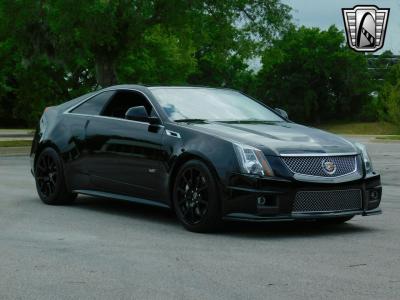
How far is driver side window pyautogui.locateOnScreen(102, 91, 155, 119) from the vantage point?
10055mm

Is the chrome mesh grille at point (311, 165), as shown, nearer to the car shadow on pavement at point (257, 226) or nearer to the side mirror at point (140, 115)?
the car shadow on pavement at point (257, 226)

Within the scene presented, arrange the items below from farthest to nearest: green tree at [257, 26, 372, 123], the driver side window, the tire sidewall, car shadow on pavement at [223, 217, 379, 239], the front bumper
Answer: green tree at [257, 26, 372, 123]
the tire sidewall
the driver side window
car shadow on pavement at [223, 217, 379, 239]
the front bumper

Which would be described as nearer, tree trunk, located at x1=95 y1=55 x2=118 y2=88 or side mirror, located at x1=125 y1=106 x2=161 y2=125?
side mirror, located at x1=125 y1=106 x2=161 y2=125

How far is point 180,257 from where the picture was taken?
23.8ft

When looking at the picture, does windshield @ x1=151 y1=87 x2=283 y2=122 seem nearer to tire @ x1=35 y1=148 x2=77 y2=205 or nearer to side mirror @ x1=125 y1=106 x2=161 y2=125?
side mirror @ x1=125 y1=106 x2=161 y2=125

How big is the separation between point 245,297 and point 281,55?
3075 centimetres

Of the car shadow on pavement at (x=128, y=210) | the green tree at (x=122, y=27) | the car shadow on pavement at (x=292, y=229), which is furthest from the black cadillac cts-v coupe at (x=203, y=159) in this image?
the green tree at (x=122, y=27)

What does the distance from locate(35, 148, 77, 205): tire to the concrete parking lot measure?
20 cm

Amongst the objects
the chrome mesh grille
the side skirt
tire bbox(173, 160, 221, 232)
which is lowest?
the side skirt

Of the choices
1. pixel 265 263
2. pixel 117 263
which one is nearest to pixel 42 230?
pixel 117 263

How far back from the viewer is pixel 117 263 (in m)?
6.96

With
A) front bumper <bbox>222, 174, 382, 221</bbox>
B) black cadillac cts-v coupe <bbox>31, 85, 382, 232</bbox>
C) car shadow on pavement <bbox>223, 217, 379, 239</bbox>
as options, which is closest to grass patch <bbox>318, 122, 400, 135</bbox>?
black cadillac cts-v coupe <bbox>31, 85, 382, 232</bbox>

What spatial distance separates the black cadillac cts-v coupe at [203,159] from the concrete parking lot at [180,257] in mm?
287

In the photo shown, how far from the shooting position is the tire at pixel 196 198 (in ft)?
27.6
